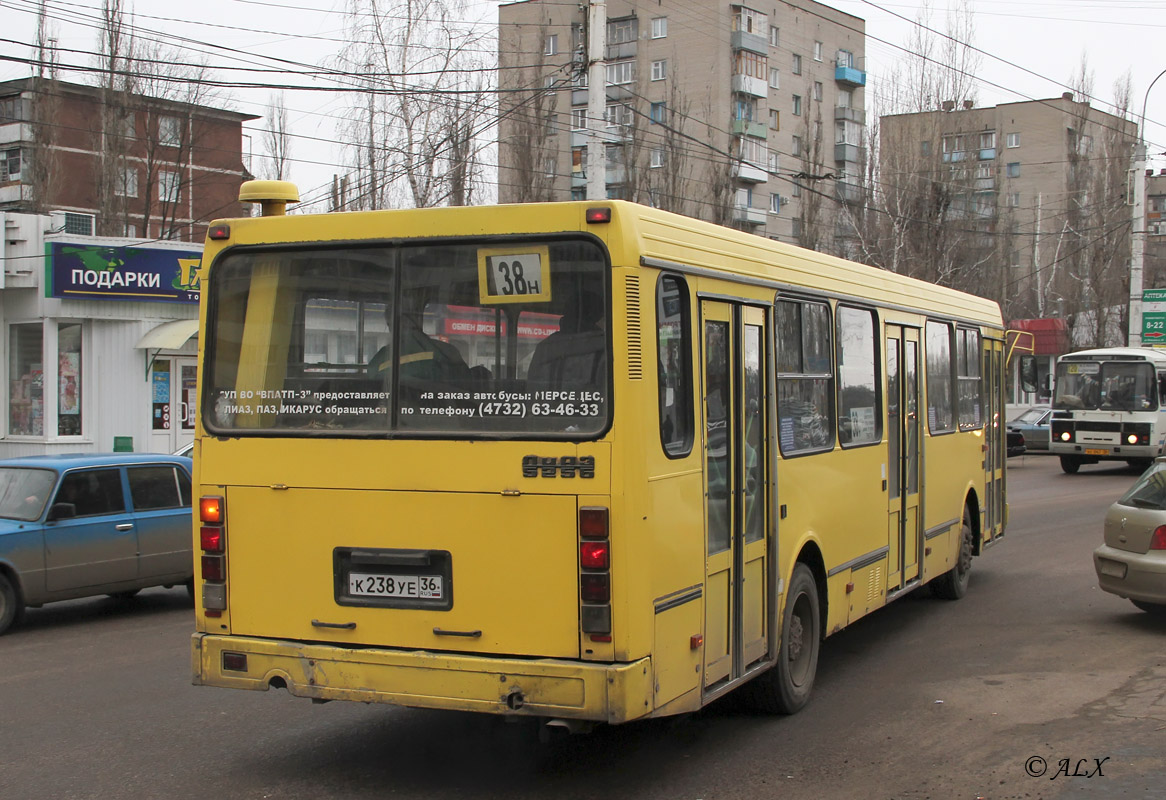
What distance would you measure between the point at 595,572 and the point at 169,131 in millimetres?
41526

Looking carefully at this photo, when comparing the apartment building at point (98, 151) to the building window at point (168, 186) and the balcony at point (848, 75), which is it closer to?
the building window at point (168, 186)

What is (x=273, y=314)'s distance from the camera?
607 centimetres

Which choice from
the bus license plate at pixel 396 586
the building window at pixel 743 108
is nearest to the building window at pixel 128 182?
the building window at pixel 743 108

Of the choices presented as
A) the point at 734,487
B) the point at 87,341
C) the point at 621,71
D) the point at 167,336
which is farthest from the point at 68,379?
the point at 621,71

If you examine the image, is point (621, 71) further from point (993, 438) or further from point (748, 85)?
point (993, 438)

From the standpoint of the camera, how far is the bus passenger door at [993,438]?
12.3 m

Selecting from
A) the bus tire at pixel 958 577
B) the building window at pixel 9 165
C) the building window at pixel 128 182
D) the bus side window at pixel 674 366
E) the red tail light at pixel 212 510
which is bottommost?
the bus tire at pixel 958 577

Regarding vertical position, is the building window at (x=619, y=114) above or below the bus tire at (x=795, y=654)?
above

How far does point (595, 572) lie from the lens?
Answer: 5254mm

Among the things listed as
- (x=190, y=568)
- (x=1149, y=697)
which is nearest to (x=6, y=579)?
(x=190, y=568)

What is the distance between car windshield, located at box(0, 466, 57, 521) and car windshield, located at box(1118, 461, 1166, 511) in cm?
907

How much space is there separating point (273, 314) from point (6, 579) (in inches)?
214

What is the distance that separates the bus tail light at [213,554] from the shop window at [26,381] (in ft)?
63.8

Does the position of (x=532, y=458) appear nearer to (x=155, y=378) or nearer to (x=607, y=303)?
(x=607, y=303)
